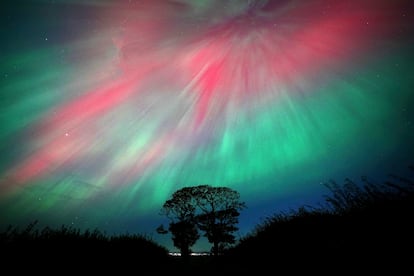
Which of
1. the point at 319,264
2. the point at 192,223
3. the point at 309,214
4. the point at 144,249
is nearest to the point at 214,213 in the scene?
A: the point at 192,223

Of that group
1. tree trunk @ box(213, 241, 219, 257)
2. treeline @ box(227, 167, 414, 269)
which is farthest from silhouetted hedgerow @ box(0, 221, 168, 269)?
tree trunk @ box(213, 241, 219, 257)

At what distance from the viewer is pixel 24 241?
25.9 ft

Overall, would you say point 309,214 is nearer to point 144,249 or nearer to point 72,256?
point 72,256

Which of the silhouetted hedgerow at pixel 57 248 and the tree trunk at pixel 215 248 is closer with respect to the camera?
the silhouetted hedgerow at pixel 57 248

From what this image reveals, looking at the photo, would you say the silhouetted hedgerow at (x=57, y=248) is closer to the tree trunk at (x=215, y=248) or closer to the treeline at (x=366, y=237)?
the treeline at (x=366, y=237)

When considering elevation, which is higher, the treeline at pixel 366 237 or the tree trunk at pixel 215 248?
the tree trunk at pixel 215 248

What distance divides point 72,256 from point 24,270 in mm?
1944

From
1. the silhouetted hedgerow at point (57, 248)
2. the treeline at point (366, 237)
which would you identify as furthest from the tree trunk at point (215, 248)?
the treeline at point (366, 237)

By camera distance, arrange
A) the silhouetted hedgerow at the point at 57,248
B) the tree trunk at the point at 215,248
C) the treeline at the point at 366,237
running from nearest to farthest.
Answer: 1. the treeline at the point at 366,237
2. the silhouetted hedgerow at the point at 57,248
3. the tree trunk at the point at 215,248

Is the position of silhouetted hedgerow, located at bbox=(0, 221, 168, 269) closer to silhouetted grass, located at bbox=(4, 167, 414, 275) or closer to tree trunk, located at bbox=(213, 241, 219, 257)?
silhouetted grass, located at bbox=(4, 167, 414, 275)

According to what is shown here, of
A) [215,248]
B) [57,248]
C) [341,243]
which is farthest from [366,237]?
[215,248]

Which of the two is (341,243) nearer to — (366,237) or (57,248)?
(366,237)

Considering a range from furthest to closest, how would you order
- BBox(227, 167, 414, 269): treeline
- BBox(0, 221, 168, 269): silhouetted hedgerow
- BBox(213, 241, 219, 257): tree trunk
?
BBox(213, 241, 219, 257): tree trunk < BBox(0, 221, 168, 269): silhouetted hedgerow < BBox(227, 167, 414, 269): treeline

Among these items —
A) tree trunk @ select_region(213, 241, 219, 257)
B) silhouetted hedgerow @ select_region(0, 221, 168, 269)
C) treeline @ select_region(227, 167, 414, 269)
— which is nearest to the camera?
treeline @ select_region(227, 167, 414, 269)
